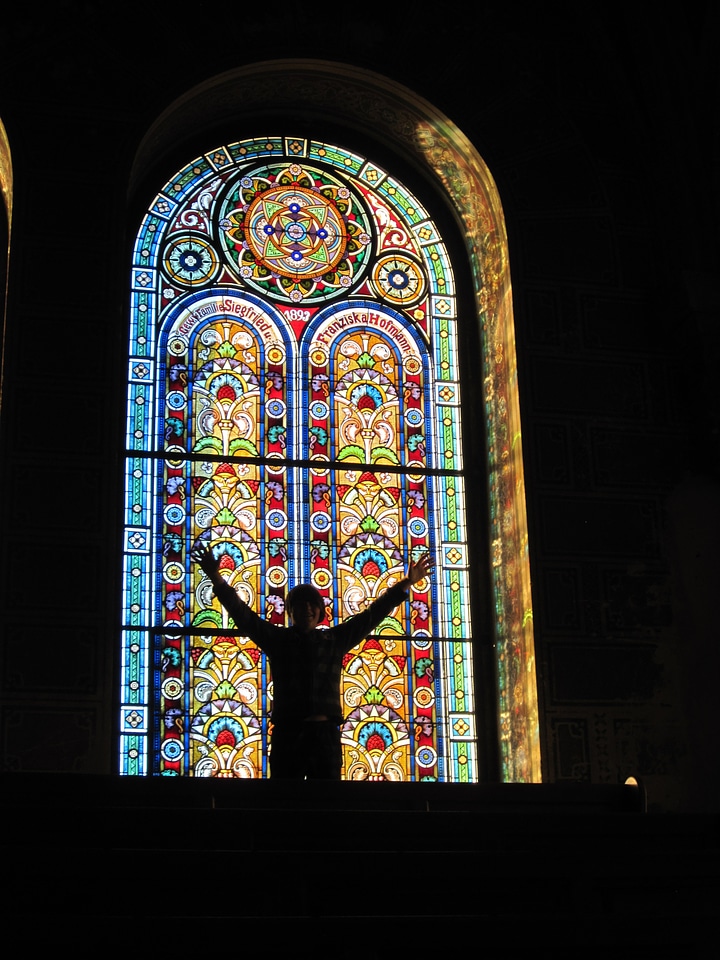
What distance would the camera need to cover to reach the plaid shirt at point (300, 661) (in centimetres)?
890

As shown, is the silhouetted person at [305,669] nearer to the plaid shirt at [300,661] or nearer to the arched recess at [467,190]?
the plaid shirt at [300,661]

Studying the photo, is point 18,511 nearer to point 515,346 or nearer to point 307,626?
point 307,626

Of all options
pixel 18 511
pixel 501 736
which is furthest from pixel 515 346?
pixel 18 511

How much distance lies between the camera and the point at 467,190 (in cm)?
1259

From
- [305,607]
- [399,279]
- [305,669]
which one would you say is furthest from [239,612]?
[399,279]

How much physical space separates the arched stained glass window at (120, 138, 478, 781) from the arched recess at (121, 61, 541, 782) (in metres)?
0.24

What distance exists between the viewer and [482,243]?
40.9 ft

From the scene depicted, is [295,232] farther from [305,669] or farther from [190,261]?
[305,669]

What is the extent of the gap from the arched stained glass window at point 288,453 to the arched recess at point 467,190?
24 cm

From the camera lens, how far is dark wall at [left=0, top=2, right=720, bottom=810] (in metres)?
10.5

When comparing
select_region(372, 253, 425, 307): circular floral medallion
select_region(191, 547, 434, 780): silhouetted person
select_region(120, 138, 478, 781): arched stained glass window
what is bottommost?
select_region(191, 547, 434, 780): silhouetted person

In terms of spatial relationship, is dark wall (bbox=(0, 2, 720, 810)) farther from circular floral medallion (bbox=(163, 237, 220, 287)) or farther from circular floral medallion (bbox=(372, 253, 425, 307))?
circular floral medallion (bbox=(372, 253, 425, 307))

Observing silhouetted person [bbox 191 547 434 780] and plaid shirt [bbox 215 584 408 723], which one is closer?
silhouetted person [bbox 191 547 434 780]

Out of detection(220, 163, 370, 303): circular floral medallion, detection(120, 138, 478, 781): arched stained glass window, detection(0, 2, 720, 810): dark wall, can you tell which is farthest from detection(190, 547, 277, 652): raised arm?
detection(220, 163, 370, 303): circular floral medallion
